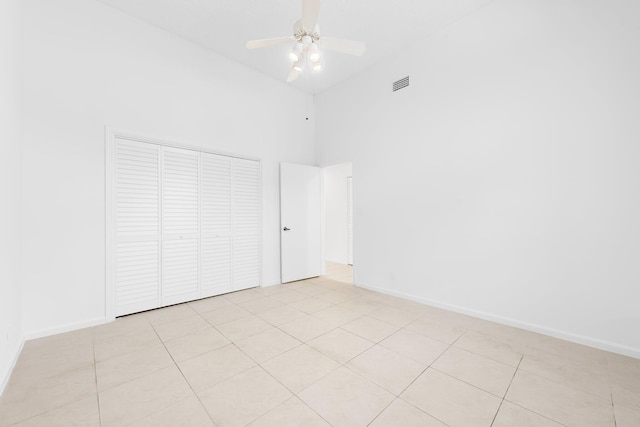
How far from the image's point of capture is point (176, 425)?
1521mm

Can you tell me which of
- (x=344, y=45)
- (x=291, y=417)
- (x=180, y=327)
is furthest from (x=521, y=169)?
(x=180, y=327)

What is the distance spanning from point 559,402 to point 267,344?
7.42 feet

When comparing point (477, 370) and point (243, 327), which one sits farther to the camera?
point (243, 327)

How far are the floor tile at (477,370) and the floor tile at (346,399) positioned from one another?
2.12 feet

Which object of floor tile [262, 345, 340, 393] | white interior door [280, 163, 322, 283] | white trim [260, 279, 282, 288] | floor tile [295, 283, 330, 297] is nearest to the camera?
floor tile [262, 345, 340, 393]

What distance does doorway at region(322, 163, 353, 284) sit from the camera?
21.9 feet

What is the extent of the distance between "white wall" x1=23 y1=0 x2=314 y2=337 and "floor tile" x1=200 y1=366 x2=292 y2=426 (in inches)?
85.3

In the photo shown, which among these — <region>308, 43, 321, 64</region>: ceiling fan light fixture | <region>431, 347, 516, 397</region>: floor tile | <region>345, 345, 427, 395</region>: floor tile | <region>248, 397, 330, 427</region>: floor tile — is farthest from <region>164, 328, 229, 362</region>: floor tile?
<region>308, 43, 321, 64</region>: ceiling fan light fixture

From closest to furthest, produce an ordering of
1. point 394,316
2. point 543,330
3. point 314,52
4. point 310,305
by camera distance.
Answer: point 314,52, point 543,330, point 394,316, point 310,305

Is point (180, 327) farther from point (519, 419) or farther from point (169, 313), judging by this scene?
point (519, 419)

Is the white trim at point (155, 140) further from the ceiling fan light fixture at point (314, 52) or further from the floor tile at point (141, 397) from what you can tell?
the floor tile at point (141, 397)

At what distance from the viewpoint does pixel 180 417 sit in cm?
158

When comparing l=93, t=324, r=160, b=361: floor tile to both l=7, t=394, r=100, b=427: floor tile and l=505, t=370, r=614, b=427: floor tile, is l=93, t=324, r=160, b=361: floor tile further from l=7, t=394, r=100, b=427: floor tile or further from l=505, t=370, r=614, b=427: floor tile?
l=505, t=370, r=614, b=427: floor tile

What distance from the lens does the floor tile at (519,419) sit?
153cm
